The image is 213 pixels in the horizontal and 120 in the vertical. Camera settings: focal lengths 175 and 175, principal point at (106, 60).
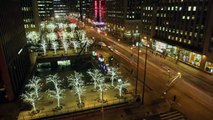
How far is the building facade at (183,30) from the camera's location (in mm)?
59094

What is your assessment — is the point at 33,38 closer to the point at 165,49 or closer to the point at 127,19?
the point at 127,19

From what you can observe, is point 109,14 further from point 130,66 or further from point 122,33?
point 130,66

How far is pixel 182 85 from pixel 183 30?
93.9 ft

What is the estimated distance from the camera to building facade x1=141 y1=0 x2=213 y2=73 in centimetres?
5909

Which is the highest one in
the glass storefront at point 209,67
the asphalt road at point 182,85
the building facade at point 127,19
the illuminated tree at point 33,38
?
the building facade at point 127,19

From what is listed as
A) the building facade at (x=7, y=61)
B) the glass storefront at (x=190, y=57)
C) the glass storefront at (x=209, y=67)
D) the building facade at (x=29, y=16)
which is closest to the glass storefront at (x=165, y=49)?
the glass storefront at (x=190, y=57)

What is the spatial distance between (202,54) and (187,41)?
33.0ft

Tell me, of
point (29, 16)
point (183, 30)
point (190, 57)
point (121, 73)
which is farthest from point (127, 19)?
point (121, 73)

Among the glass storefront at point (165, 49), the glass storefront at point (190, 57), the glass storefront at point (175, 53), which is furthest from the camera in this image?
the glass storefront at point (165, 49)

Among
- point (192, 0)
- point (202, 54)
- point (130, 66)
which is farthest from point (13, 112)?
point (192, 0)

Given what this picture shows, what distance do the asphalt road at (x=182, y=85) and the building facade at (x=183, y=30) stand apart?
14.4ft

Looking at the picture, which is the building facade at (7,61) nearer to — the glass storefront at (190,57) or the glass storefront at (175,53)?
the glass storefront at (175,53)

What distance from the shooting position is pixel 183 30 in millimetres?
70000

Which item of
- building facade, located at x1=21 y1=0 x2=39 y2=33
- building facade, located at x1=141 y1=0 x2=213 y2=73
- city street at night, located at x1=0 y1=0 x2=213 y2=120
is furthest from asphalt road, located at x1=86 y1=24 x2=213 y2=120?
building facade, located at x1=21 y1=0 x2=39 y2=33
